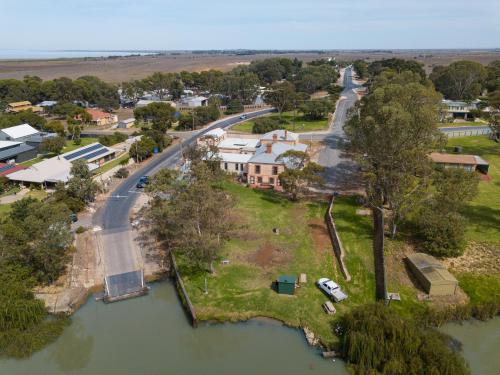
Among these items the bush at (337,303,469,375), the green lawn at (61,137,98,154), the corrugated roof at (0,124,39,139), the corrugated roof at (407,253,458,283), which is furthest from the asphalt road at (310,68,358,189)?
the corrugated roof at (0,124,39,139)

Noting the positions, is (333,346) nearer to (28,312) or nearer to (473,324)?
(473,324)

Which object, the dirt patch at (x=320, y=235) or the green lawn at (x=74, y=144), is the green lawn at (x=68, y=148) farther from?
the dirt patch at (x=320, y=235)

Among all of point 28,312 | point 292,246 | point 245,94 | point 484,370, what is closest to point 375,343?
point 484,370

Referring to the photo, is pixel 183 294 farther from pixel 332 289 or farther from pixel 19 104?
pixel 19 104

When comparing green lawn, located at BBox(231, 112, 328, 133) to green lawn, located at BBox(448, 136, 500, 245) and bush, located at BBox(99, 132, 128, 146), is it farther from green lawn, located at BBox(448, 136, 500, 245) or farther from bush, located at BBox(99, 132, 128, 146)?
green lawn, located at BBox(448, 136, 500, 245)

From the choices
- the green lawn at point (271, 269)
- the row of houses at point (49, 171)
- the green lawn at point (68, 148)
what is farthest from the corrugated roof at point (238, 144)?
the green lawn at point (68, 148)

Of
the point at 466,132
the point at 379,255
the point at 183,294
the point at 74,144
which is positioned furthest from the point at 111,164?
the point at 466,132

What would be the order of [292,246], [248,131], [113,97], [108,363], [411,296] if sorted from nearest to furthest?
[108,363]
[411,296]
[292,246]
[248,131]
[113,97]
